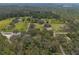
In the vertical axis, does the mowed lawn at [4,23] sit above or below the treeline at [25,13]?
below

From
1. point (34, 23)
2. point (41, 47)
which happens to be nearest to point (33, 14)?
point (34, 23)

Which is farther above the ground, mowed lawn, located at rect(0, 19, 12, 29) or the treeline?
the treeline

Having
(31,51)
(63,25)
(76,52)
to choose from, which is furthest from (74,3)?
(31,51)

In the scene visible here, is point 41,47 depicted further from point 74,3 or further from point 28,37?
point 74,3

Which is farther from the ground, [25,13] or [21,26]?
[25,13]

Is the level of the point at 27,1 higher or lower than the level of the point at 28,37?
higher

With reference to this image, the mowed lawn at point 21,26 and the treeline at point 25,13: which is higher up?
the treeline at point 25,13

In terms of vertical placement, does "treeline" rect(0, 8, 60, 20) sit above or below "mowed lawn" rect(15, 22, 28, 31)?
above
